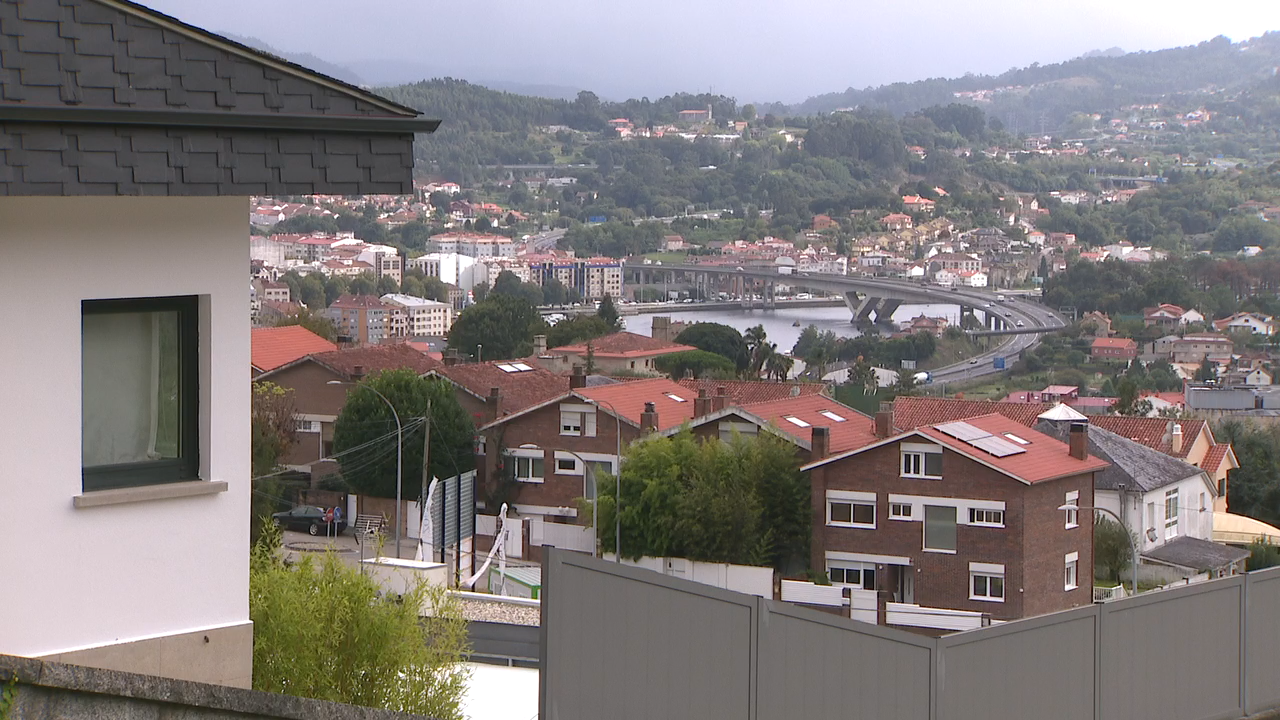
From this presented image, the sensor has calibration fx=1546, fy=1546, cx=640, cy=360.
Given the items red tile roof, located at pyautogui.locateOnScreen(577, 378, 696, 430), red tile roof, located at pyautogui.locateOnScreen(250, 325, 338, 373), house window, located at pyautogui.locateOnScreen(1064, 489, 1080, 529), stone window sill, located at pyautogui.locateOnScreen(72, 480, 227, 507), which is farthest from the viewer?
red tile roof, located at pyautogui.locateOnScreen(250, 325, 338, 373)

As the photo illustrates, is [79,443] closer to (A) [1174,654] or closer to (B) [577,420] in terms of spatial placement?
(A) [1174,654]

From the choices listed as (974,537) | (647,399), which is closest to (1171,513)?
(974,537)

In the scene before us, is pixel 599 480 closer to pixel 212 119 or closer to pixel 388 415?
pixel 388 415

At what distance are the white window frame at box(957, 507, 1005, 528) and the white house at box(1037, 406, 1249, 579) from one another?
18.4ft

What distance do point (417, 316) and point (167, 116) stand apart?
137591 mm

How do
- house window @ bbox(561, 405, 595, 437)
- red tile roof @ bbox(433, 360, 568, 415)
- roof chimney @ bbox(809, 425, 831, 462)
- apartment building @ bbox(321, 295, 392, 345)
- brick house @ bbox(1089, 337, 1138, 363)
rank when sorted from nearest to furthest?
roof chimney @ bbox(809, 425, 831, 462), house window @ bbox(561, 405, 595, 437), red tile roof @ bbox(433, 360, 568, 415), brick house @ bbox(1089, 337, 1138, 363), apartment building @ bbox(321, 295, 392, 345)

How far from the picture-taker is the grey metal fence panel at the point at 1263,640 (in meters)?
6.60

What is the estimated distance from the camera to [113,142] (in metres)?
3.84

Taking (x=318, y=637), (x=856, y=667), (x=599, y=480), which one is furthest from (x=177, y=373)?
(x=599, y=480)

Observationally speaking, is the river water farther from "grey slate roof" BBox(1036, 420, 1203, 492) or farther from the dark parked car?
the dark parked car

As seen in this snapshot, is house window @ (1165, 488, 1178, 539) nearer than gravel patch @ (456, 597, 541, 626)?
No

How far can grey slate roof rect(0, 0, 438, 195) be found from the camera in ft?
12.4

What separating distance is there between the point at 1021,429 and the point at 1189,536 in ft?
27.6

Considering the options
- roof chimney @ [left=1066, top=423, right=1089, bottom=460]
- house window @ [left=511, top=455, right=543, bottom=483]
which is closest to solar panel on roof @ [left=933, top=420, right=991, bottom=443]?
roof chimney @ [left=1066, top=423, right=1089, bottom=460]
